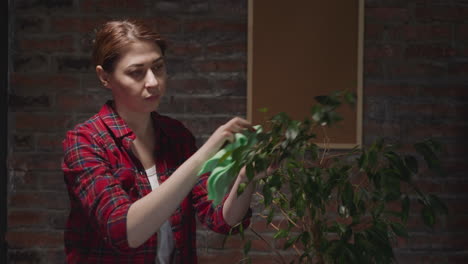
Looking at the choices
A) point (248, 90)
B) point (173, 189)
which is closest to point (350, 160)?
point (248, 90)

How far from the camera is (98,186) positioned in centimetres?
129

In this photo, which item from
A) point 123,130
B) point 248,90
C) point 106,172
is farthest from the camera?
point 248,90

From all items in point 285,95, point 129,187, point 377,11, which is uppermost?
point 377,11

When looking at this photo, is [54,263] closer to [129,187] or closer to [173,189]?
[129,187]

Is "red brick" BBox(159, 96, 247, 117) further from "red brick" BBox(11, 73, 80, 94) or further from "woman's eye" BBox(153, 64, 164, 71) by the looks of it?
"woman's eye" BBox(153, 64, 164, 71)

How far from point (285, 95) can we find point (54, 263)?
120 centimetres

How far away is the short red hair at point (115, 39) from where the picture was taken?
54.8 inches

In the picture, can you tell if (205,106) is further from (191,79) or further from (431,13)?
(431,13)

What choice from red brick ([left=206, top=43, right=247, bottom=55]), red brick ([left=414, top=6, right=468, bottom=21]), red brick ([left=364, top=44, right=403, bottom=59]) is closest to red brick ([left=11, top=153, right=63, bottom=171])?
red brick ([left=206, top=43, right=247, bottom=55])

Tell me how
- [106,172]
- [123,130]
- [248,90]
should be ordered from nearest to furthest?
[106,172] < [123,130] < [248,90]

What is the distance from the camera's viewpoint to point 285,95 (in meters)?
2.20

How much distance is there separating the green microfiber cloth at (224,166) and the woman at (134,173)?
2 centimetres

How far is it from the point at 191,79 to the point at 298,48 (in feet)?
1.53

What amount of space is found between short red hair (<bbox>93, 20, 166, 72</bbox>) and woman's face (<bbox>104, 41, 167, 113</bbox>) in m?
0.02
